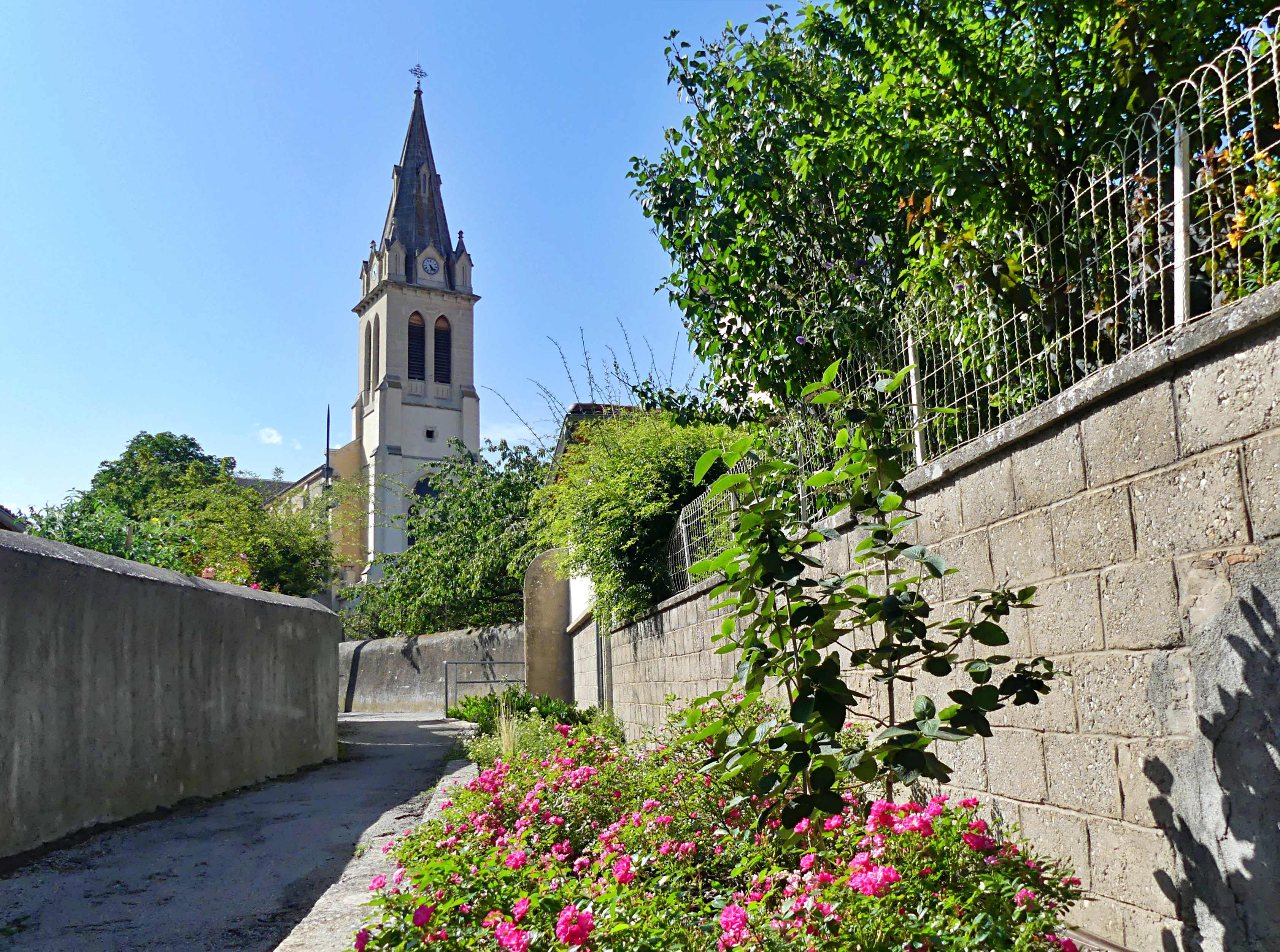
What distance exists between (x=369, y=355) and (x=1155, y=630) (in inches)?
1983

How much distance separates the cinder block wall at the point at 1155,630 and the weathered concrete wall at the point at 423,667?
15.8m

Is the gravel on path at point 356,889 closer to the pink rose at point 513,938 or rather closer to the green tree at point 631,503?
the pink rose at point 513,938

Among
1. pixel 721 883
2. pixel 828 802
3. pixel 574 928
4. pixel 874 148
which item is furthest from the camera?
pixel 874 148

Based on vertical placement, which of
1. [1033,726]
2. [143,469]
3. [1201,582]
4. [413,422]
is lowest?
[1033,726]

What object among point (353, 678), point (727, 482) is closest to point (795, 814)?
point (727, 482)

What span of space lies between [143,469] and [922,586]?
116ft

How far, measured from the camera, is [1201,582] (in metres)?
2.51

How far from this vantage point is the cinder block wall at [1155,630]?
2326 millimetres

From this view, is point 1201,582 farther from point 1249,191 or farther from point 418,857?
point 418,857

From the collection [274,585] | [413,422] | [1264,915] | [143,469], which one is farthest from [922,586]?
[413,422]

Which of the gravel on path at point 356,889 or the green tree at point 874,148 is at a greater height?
the green tree at point 874,148

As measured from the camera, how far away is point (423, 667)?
921 inches

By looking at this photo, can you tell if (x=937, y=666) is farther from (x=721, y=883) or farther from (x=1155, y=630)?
(x=721, y=883)

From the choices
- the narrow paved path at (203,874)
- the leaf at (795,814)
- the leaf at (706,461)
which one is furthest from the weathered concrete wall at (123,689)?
the leaf at (795,814)
